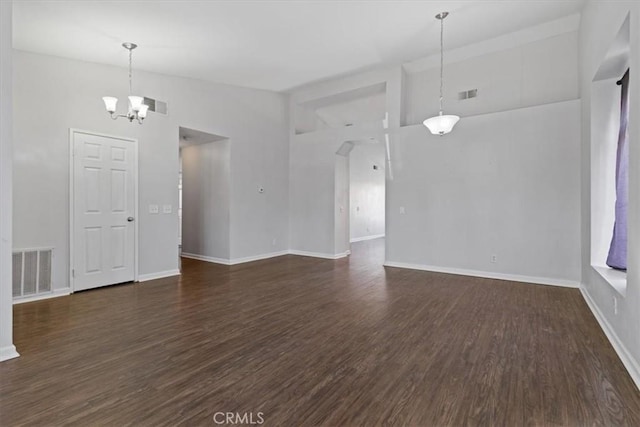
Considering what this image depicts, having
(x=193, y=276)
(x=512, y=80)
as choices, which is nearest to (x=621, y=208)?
(x=512, y=80)

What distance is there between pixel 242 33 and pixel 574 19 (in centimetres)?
483

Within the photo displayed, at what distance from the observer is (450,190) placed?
5750 millimetres

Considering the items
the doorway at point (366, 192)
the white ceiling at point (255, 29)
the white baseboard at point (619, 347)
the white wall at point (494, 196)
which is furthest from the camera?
the doorway at point (366, 192)

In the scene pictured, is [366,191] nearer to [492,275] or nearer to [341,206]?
[341,206]

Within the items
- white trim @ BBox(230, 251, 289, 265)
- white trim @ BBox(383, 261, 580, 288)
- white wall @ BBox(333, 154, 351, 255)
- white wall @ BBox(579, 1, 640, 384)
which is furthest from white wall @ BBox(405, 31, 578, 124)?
white trim @ BBox(230, 251, 289, 265)

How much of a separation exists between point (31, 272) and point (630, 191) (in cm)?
632

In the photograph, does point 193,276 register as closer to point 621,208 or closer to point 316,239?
point 316,239

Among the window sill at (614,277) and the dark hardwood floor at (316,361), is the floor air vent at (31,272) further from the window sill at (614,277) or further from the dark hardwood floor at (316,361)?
the window sill at (614,277)

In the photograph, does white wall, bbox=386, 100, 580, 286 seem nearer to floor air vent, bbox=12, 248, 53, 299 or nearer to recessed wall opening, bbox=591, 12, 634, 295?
recessed wall opening, bbox=591, 12, 634, 295

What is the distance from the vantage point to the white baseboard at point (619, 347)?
7.43 feet

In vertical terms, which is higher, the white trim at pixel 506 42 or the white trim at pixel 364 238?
the white trim at pixel 506 42

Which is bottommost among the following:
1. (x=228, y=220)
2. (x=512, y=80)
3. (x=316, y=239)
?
(x=316, y=239)

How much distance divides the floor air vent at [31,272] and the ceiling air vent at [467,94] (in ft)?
22.4

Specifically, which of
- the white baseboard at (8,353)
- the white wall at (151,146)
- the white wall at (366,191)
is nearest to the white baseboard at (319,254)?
the white wall at (151,146)
